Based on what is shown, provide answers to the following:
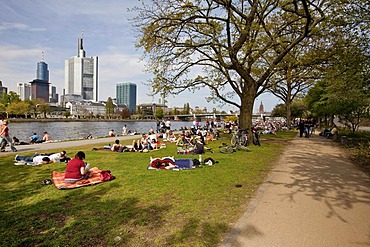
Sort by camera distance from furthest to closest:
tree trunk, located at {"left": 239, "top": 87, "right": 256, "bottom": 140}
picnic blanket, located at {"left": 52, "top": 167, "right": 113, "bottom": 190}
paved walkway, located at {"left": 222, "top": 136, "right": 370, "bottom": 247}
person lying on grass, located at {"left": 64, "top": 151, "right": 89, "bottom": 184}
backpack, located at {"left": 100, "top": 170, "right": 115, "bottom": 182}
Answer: tree trunk, located at {"left": 239, "top": 87, "right": 256, "bottom": 140}, backpack, located at {"left": 100, "top": 170, "right": 115, "bottom": 182}, person lying on grass, located at {"left": 64, "top": 151, "right": 89, "bottom": 184}, picnic blanket, located at {"left": 52, "top": 167, "right": 113, "bottom": 190}, paved walkway, located at {"left": 222, "top": 136, "right": 370, "bottom": 247}

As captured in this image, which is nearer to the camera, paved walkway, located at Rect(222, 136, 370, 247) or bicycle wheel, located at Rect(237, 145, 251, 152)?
paved walkway, located at Rect(222, 136, 370, 247)

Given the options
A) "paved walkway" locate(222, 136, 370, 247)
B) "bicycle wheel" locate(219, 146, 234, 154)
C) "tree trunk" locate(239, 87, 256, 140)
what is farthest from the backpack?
"tree trunk" locate(239, 87, 256, 140)

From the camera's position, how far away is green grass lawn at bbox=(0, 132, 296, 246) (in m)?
3.86

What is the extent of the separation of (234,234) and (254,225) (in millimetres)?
542

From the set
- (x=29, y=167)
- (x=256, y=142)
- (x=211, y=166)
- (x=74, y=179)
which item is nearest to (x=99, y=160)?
(x=29, y=167)

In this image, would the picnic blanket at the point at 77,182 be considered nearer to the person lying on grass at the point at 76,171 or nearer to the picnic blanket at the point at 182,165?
the person lying on grass at the point at 76,171

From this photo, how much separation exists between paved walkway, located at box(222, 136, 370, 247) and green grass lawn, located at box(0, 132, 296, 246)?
36cm

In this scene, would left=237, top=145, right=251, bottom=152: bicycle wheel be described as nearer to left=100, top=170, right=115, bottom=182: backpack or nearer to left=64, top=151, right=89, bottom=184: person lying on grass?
left=100, top=170, right=115, bottom=182: backpack

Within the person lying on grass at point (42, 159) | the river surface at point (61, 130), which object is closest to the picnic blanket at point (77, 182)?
the person lying on grass at point (42, 159)

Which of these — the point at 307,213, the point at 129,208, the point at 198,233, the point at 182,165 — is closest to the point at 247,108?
the point at 182,165

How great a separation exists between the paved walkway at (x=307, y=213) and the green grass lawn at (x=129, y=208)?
36cm

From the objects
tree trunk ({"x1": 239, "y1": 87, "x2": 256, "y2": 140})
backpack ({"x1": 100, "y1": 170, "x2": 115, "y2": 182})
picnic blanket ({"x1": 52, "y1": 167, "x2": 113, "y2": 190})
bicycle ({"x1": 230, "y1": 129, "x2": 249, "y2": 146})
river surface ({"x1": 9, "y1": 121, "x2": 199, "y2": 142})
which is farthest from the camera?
river surface ({"x1": 9, "y1": 121, "x2": 199, "y2": 142})

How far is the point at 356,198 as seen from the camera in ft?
18.9

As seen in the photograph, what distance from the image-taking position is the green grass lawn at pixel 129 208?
3.86 metres
